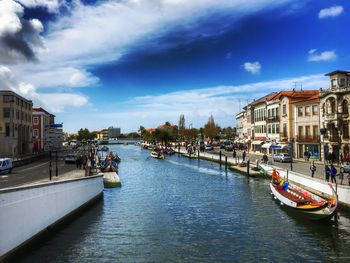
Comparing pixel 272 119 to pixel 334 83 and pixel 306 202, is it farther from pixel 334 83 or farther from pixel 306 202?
pixel 306 202

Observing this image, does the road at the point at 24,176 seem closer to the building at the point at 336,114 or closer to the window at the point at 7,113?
the window at the point at 7,113

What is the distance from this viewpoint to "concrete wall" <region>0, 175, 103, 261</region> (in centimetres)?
1923

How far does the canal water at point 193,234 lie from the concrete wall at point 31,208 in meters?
1.10

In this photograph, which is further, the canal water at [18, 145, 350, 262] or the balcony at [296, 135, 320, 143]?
the balcony at [296, 135, 320, 143]

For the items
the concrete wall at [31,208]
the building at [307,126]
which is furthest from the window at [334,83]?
the concrete wall at [31,208]

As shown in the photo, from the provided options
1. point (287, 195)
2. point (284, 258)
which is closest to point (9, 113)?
point (287, 195)

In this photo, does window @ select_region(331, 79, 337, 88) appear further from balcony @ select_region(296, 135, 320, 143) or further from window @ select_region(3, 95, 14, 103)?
window @ select_region(3, 95, 14, 103)

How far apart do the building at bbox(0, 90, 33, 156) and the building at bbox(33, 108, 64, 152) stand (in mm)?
6626

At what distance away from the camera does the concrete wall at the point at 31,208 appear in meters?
19.2

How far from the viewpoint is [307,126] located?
233 feet

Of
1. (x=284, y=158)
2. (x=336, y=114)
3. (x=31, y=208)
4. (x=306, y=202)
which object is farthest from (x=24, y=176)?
(x=336, y=114)

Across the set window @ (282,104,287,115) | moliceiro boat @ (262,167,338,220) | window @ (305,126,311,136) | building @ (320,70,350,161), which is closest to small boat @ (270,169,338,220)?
moliceiro boat @ (262,167,338,220)

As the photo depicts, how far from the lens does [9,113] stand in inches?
3428

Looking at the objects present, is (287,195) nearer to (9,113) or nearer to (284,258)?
(284,258)
